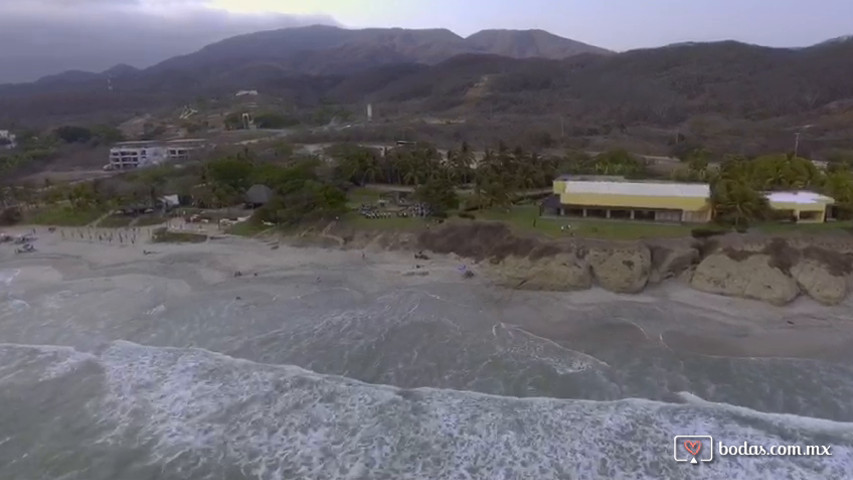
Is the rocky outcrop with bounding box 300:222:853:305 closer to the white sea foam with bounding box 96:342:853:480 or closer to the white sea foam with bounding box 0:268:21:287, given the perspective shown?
the white sea foam with bounding box 96:342:853:480

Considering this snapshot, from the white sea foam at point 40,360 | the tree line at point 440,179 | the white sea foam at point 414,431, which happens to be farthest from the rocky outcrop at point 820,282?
the white sea foam at point 40,360

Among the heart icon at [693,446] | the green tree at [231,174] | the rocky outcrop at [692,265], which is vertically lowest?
the heart icon at [693,446]

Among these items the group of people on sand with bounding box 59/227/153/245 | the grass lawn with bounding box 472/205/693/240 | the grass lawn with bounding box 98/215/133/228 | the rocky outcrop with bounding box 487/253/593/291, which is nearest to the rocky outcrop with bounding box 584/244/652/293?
the rocky outcrop with bounding box 487/253/593/291

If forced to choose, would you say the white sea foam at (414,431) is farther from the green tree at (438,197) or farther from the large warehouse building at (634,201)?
the green tree at (438,197)

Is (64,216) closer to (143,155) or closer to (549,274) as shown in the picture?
(143,155)

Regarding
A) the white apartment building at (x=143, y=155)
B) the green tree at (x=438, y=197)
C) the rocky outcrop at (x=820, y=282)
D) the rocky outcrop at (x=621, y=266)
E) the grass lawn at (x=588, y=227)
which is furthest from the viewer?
the white apartment building at (x=143, y=155)

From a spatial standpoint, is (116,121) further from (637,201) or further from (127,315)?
(637,201)

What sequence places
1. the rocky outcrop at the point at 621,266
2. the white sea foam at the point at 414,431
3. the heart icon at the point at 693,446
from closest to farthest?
the white sea foam at the point at 414,431 < the heart icon at the point at 693,446 < the rocky outcrop at the point at 621,266
